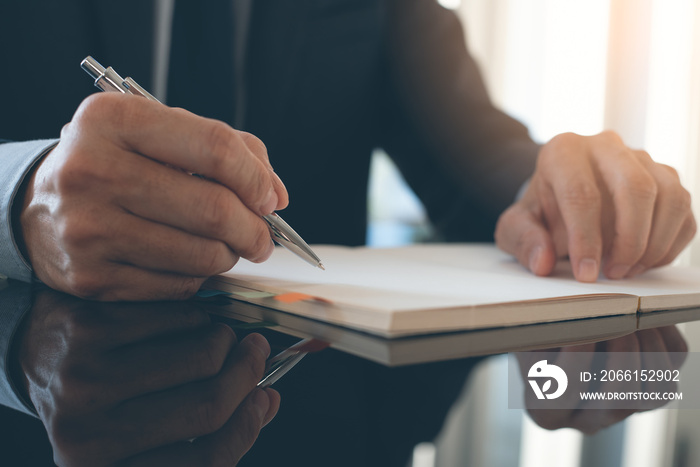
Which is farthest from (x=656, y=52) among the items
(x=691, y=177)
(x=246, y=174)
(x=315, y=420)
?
(x=315, y=420)

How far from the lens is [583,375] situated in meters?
0.26

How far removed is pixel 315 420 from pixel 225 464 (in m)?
0.05

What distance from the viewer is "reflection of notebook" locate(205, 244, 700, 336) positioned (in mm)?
307

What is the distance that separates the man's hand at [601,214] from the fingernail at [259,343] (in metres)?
0.33

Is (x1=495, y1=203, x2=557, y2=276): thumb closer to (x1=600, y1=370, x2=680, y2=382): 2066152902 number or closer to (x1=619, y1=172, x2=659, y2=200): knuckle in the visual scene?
(x1=619, y1=172, x2=659, y2=200): knuckle

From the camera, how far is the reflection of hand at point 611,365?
0.22m

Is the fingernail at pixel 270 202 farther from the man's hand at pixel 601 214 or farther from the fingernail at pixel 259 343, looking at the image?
the man's hand at pixel 601 214

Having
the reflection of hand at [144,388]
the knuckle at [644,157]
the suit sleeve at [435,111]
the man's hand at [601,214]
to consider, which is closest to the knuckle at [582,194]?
the man's hand at [601,214]

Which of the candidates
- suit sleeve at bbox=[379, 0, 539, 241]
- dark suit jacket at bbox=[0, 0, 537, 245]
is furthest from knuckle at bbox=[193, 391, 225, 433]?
suit sleeve at bbox=[379, 0, 539, 241]

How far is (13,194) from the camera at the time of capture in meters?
0.44

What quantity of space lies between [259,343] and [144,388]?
80mm

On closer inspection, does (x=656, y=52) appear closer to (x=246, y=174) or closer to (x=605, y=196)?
(x=605, y=196)

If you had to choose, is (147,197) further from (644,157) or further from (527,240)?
(644,157)

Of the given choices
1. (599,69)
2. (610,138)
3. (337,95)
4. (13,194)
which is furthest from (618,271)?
(599,69)
